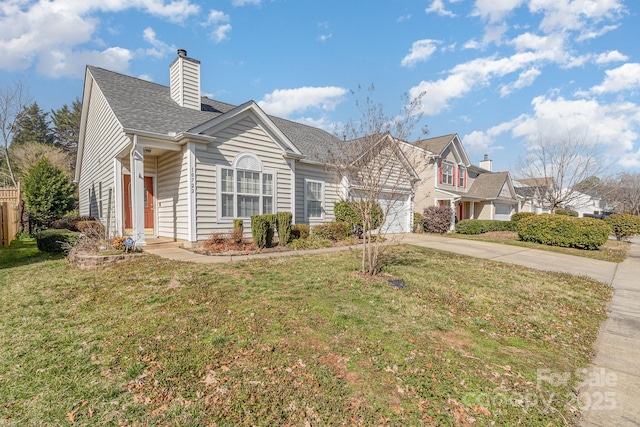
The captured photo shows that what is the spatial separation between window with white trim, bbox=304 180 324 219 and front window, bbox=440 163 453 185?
12.7 metres

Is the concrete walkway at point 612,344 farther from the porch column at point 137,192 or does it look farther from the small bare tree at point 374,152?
the small bare tree at point 374,152

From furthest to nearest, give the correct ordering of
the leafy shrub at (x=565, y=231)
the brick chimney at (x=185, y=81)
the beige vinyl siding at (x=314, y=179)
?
1. the beige vinyl siding at (x=314, y=179)
2. the leafy shrub at (x=565, y=231)
3. the brick chimney at (x=185, y=81)

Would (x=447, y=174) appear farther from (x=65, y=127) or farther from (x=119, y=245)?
(x=65, y=127)

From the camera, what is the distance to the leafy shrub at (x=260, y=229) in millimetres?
8828

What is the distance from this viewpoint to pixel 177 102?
1130cm

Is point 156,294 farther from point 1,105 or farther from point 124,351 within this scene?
point 1,105

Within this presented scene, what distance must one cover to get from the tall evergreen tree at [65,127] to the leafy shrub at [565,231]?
4740 centimetres

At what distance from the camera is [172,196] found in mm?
9508

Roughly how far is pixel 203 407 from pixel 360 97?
6412 mm

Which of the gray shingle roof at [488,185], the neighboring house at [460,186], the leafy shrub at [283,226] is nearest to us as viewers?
the leafy shrub at [283,226]

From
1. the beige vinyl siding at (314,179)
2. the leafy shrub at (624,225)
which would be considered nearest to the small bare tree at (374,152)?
the beige vinyl siding at (314,179)

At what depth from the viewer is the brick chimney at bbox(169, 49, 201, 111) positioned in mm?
10969

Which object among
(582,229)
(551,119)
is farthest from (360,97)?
(551,119)

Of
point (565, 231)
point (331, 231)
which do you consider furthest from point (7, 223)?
point (565, 231)
